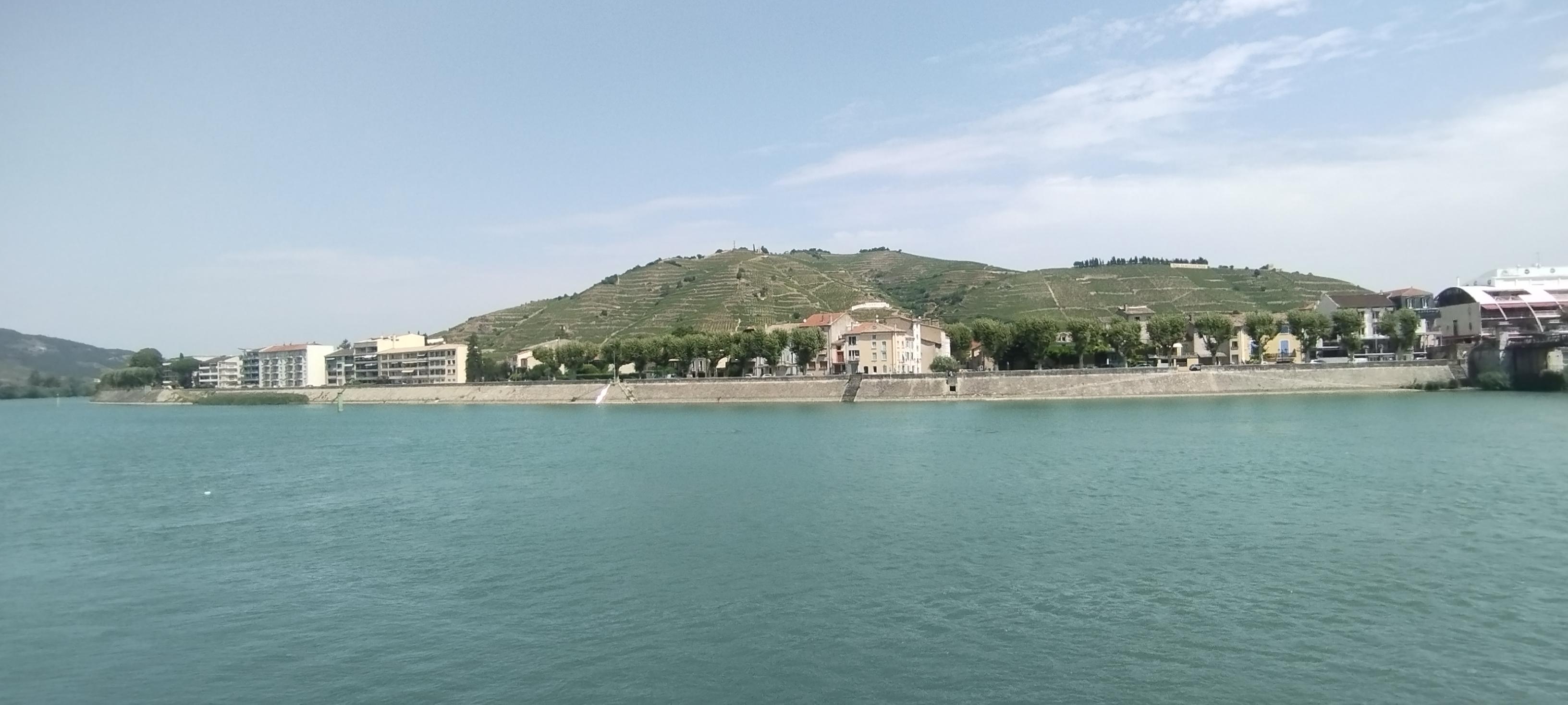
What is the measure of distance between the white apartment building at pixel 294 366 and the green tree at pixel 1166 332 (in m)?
106

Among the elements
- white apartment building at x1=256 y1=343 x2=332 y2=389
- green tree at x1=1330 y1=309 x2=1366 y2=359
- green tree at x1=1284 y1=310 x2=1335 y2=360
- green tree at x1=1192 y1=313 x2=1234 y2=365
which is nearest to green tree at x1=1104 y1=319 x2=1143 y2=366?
green tree at x1=1192 y1=313 x2=1234 y2=365

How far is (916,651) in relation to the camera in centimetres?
1284

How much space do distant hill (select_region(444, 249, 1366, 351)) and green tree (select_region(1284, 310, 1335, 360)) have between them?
33.5m

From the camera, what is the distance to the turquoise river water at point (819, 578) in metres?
12.1

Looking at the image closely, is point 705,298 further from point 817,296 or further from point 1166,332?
point 1166,332

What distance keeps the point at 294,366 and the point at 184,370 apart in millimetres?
15040

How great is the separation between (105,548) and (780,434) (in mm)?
28704

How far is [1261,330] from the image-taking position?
75.2 m

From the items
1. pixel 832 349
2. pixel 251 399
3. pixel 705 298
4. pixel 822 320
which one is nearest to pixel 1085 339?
pixel 832 349

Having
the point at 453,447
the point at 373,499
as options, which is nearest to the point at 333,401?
the point at 453,447

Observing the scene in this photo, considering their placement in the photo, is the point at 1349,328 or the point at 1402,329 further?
the point at 1402,329

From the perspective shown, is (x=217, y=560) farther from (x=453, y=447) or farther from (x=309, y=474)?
(x=453, y=447)

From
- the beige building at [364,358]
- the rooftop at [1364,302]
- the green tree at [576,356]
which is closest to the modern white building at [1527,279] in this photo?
the rooftop at [1364,302]

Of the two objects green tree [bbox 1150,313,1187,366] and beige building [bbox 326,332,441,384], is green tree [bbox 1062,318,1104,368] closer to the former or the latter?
green tree [bbox 1150,313,1187,366]
